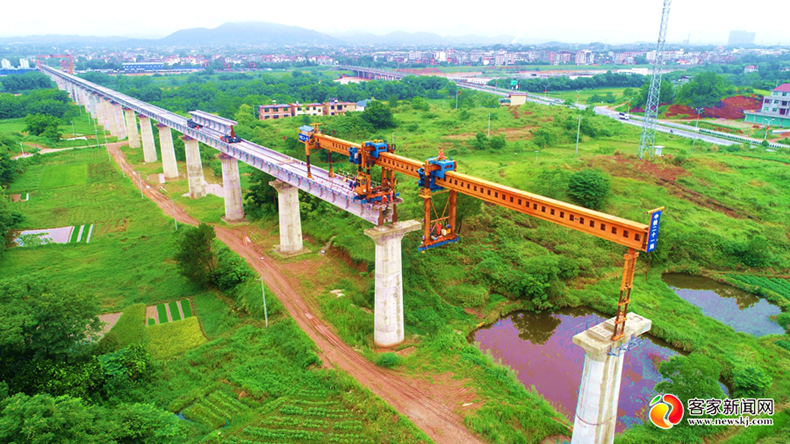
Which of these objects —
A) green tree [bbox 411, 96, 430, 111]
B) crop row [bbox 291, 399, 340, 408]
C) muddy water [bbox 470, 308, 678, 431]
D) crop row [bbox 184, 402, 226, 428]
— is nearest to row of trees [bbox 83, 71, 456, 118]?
green tree [bbox 411, 96, 430, 111]

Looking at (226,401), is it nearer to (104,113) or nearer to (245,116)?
(245,116)

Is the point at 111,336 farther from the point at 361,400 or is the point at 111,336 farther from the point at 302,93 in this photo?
the point at 302,93

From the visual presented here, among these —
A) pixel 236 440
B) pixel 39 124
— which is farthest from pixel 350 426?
pixel 39 124

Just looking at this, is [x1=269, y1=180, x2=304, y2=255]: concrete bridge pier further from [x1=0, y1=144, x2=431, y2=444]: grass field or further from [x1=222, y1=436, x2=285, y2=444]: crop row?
[x1=222, y1=436, x2=285, y2=444]: crop row

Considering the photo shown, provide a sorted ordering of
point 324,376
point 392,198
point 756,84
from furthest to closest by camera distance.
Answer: point 756,84, point 392,198, point 324,376

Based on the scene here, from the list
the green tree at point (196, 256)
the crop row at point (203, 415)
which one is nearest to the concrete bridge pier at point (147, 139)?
the green tree at point (196, 256)

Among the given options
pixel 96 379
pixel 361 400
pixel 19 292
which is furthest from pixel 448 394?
pixel 19 292

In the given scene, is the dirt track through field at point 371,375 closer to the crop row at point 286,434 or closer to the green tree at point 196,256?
the green tree at point 196,256
